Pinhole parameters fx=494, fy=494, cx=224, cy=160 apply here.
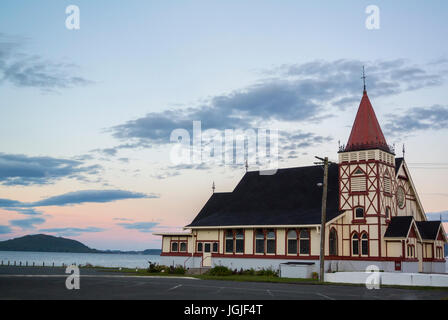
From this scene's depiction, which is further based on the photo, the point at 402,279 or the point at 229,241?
the point at 229,241

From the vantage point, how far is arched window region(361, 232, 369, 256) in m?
45.7

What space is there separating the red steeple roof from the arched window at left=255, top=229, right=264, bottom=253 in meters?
11.9

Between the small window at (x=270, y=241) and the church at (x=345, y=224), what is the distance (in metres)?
0.10

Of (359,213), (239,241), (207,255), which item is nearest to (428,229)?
(359,213)

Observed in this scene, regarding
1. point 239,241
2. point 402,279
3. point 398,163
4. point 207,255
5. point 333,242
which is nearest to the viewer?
point 402,279

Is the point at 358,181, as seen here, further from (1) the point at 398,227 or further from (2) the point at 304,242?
(2) the point at 304,242

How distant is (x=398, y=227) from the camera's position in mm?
45062

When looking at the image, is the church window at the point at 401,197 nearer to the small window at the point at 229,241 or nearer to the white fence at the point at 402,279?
the white fence at the point at 402,279

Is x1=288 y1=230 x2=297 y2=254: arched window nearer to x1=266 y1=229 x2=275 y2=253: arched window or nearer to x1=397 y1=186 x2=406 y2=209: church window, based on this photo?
x1=266 y1=229 x2=275 y2=253: arched window

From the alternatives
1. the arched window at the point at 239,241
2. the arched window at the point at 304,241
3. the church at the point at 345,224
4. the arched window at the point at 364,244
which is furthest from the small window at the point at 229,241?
the arched window at the point at 364,244

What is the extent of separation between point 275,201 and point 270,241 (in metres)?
6.20

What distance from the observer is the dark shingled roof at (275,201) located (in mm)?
48781
